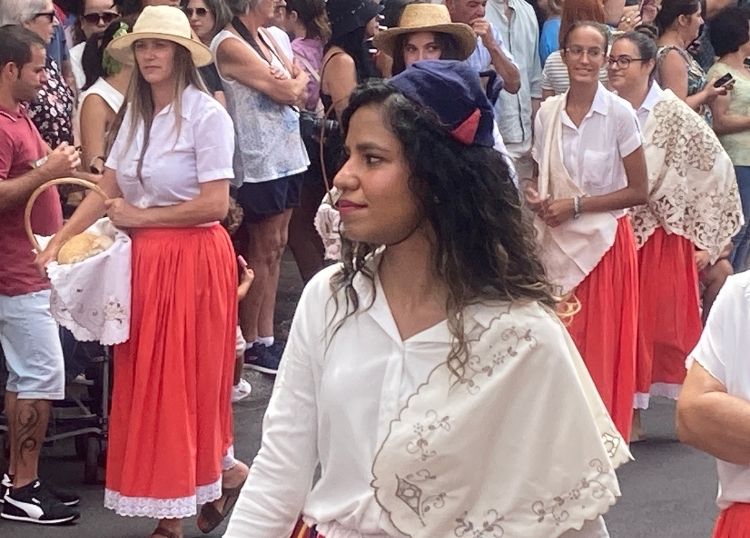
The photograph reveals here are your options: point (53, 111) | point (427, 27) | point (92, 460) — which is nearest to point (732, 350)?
point (427, 27)

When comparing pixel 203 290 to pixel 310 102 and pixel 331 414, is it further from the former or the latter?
pixel 310 102

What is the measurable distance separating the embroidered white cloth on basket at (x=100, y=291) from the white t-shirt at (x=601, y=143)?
2120 mm

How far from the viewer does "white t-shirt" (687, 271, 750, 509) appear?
117 inches

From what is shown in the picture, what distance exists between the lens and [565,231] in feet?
21.8

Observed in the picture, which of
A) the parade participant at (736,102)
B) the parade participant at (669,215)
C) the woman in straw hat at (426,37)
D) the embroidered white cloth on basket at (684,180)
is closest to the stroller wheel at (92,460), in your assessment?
the woman in straw hat at (426,37)

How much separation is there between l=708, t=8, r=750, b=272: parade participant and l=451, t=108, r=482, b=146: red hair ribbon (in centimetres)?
698

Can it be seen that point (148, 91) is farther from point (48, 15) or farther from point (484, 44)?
point (484, 44)

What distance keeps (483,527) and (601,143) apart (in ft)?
13.1

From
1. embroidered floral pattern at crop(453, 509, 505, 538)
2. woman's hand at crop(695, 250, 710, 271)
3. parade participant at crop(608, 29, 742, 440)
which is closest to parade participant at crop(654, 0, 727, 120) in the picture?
parade participant at crop(608, 29, 742, 440)

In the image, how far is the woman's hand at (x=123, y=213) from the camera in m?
5.57

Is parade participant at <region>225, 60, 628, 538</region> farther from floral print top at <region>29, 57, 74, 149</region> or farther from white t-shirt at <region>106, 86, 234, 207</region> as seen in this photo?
floral print top at <region>29, 57, 74, 149</region>

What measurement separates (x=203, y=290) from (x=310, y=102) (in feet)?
11.3

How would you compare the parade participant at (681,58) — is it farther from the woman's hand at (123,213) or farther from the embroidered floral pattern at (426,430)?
the embroidered floral pattern at (426,430)

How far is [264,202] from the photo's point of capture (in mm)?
8125
